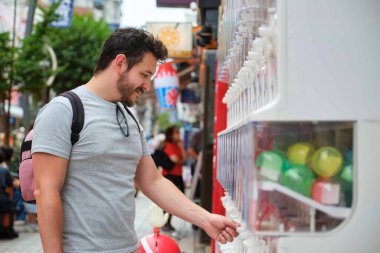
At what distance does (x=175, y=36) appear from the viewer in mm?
11555

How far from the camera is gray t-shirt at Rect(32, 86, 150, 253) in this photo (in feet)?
8.01

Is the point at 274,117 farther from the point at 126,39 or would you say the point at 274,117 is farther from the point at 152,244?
the point at 152,244

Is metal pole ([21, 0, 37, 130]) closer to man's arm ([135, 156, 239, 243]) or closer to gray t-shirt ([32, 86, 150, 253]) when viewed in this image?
man's arm ([135, 156, 239, 243])

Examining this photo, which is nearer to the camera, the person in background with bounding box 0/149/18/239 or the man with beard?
the man with beard

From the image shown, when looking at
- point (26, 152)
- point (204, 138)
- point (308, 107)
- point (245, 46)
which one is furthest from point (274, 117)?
point (204, 138)

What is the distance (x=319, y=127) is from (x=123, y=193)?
115 centimetres

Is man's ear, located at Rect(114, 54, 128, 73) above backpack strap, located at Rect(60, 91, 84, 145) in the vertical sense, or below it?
above

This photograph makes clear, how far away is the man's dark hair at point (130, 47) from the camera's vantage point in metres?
2.65

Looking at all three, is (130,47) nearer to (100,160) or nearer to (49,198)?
(100,160)

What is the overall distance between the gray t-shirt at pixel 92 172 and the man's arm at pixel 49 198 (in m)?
0.04

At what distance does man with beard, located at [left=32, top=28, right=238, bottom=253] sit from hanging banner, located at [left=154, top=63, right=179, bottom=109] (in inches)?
412

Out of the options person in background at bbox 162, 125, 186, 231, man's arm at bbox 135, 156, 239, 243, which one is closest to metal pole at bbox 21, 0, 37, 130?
person in background at bbox 162, 125, 186, 231

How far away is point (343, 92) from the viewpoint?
170 cm

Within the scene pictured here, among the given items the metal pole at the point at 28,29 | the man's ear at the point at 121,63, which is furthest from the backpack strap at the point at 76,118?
the metal pole at the point at 28,29
